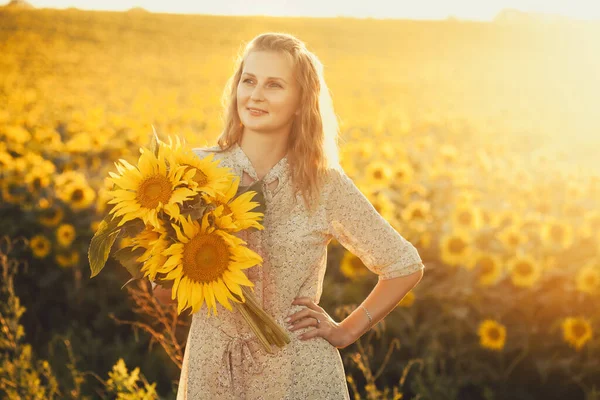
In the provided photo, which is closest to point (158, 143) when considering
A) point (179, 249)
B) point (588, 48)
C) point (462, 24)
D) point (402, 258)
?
point (179, 249)

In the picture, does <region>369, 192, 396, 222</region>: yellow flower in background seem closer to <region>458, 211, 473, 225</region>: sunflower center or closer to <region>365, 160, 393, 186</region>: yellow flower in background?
<region>458, 211, 473, 225</region>: sunflower center

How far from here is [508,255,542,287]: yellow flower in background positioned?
13.5 feet

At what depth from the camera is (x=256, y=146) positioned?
2.23 meters

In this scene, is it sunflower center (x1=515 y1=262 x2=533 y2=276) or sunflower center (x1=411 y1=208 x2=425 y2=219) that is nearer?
sunflower center (x1=515 y1=262 x2=533 y2=276)

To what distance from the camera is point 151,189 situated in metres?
1.84

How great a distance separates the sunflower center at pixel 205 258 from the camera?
72.3 inches

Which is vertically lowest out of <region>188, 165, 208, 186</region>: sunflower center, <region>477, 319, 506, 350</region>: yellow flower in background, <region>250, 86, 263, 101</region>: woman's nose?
<region>477, 319, 506, 350</region>: yellow flower in background

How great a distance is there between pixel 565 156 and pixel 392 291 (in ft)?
20.2

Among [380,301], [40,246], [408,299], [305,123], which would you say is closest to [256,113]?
[305,123]

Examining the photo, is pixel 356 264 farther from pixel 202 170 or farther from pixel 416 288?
pixel 202 170

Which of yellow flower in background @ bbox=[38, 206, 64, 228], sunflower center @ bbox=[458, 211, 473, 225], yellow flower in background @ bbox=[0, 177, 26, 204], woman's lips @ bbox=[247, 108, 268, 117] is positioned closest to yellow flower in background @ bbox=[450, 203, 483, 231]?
sunflower center @ bbox=[458, 211, 473, 225]

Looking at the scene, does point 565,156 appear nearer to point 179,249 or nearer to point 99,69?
point 179,249

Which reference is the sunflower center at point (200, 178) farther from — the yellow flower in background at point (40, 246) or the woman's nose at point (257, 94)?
the yellow flower in background at point (40, 246)

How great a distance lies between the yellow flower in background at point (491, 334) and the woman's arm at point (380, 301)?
1814 millimetres
